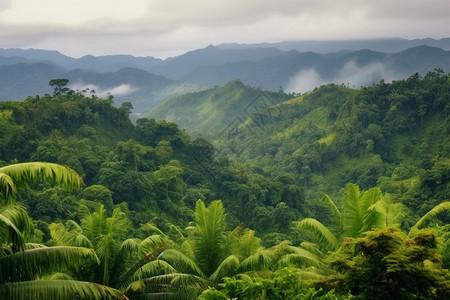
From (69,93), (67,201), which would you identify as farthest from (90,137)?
(67,201)

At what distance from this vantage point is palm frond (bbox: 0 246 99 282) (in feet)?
30.2

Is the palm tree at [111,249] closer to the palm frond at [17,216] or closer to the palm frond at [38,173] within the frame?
the palm frond at [17,216]

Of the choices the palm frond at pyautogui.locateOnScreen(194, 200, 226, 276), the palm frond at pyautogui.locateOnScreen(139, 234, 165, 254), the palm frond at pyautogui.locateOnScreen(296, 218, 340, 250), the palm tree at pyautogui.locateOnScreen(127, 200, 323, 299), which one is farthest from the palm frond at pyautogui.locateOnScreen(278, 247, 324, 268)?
the palm frond at pyautogui.locateOnScreen(139, 234, 165, 254)

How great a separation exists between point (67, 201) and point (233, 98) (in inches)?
5305

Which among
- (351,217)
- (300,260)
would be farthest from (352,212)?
(300,260)

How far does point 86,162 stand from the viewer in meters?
52.2

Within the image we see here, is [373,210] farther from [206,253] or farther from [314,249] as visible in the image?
[206,253]

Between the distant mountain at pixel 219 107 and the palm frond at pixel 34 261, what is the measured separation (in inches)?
5506

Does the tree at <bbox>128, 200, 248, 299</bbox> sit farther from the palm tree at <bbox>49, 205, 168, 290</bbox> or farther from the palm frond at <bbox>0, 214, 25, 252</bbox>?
the palm frond at <bbox>0, 214, 25, 252</bbox>

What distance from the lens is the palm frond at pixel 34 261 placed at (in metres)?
9.20

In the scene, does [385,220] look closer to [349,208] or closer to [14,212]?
[349,208]

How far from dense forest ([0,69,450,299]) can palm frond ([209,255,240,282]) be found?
0.30 feet

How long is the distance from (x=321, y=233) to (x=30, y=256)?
9126 mm

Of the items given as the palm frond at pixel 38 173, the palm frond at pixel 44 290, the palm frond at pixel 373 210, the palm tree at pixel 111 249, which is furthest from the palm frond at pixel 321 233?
the palm frond at pixel 38 173
